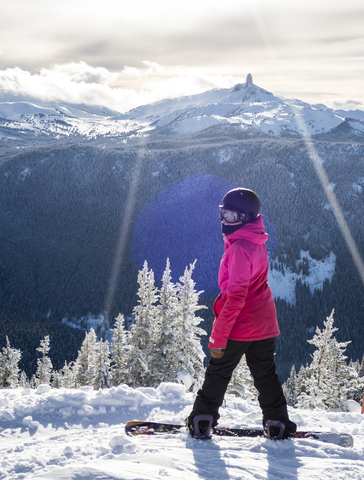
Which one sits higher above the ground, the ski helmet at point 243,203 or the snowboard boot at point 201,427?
the ski helmet at point 243,203

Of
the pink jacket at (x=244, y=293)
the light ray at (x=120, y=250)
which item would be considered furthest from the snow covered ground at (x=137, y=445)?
the light ray at (x=120, y=250)

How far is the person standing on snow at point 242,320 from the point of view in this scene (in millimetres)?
3740

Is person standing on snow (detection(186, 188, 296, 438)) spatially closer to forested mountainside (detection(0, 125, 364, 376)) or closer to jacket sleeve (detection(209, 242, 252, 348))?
jacket sleeve (detection(209, 242, 252, 348))

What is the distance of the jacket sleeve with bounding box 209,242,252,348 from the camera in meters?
3.69

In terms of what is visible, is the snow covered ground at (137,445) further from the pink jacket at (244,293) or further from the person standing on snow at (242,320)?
the pink jacket at (244,293)

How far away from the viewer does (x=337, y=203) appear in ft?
604

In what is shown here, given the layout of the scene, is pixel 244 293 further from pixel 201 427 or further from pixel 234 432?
pixel 234 432

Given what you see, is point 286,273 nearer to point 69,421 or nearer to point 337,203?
point 337,203

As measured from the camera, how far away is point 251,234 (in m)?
3.86

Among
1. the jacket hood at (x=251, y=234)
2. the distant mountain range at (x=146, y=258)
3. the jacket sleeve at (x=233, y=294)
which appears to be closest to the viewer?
the jacket sleeve at (x=233, y=294)

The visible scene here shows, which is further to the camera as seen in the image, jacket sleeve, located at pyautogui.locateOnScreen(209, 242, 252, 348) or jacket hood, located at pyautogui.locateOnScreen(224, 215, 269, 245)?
jacket hood, located at pyautogui.locateOnScreen(224, 215, 269, 245)

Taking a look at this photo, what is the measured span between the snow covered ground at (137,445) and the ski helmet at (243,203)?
2.61m

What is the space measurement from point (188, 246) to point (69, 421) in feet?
497

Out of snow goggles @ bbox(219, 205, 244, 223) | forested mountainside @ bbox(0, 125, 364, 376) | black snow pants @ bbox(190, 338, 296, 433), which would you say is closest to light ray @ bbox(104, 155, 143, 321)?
forested mountainside @ bbox(0, 125, 364, 376)
